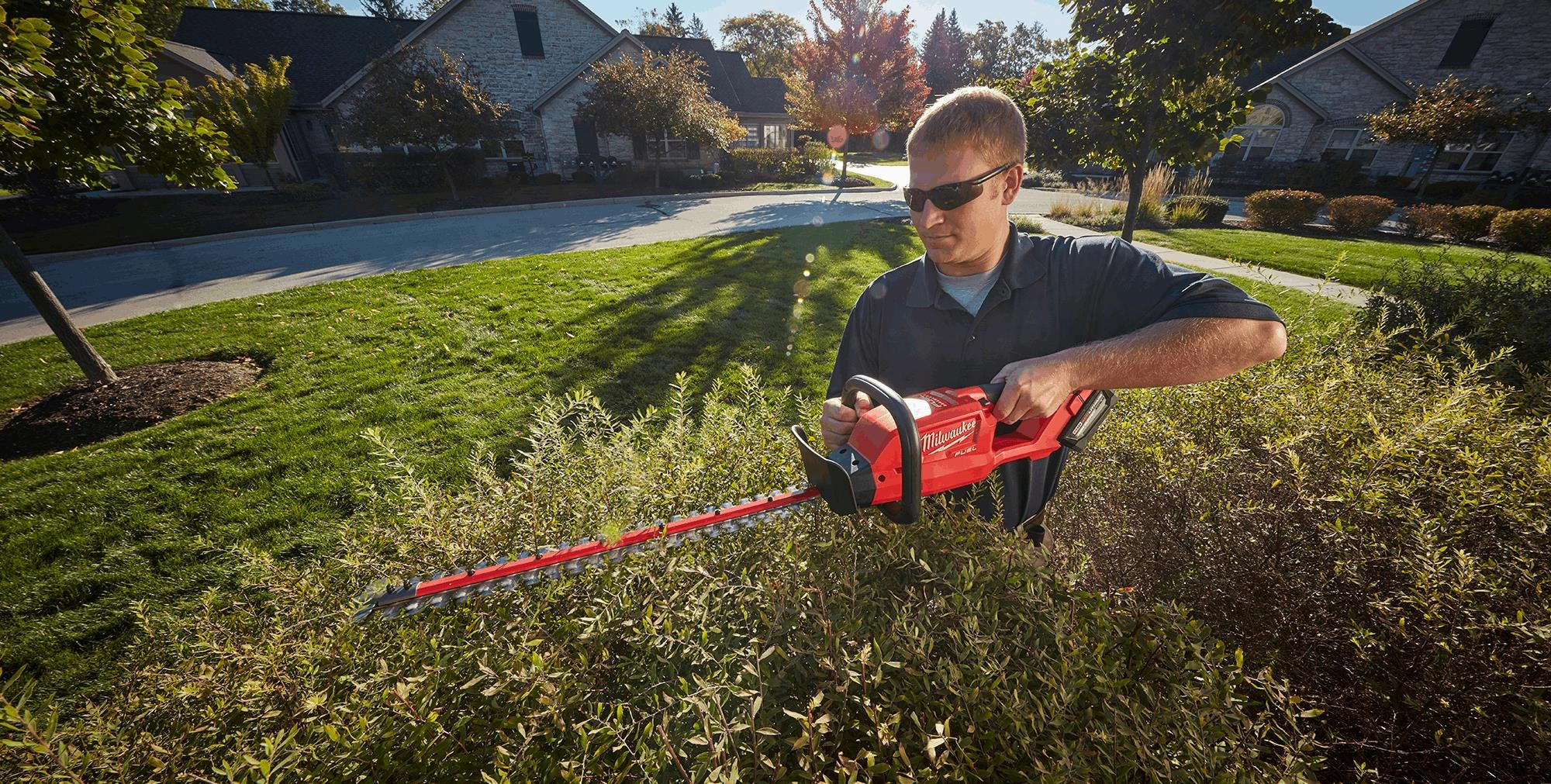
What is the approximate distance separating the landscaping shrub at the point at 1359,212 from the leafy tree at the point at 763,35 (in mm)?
66377

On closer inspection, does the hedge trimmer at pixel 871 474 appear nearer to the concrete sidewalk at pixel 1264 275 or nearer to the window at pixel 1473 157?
the concrete sidewalk at pixel 1264 275

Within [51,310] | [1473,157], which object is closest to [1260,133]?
[1473,157]

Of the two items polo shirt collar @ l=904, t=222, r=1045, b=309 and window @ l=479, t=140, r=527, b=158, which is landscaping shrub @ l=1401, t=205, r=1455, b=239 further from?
window @ l=479, t=140, r=527, b=158

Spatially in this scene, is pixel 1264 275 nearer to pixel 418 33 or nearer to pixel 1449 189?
pixel 1449 189

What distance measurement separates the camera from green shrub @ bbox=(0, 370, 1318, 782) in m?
0.97

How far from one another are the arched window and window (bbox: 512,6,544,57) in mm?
33225

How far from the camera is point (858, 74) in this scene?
→ 23.1m

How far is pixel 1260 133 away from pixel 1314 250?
22142 millimetres

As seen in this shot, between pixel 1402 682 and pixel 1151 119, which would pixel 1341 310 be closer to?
pixel 1151 119

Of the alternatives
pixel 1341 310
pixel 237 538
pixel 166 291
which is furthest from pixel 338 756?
pixel 166 291

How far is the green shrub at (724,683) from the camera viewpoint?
0.97 meters

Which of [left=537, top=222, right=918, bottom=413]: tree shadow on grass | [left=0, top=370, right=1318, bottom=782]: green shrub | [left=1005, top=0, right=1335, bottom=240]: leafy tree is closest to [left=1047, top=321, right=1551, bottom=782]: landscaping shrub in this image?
[left=0, top=370, right=1318, bottom=782]: green shrub

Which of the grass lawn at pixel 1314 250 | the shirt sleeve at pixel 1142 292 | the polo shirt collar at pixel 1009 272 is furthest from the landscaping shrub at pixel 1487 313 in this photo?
the grass lawn at pixel 1314 250

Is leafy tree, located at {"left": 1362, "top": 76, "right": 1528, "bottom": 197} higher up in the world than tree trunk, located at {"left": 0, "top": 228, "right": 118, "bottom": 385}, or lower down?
higher up
